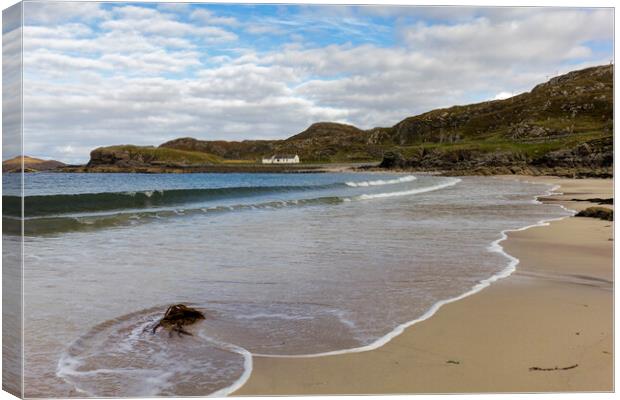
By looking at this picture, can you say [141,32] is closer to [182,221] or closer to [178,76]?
[178,76]

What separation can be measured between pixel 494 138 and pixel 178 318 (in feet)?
114

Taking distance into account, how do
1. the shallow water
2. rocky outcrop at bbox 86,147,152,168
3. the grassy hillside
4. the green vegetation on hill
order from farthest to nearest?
the green vegetation on hill
the grassy hillside
rocky outcrop at bbox 86,147,152,168
the shallow water

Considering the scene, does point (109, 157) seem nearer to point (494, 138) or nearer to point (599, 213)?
point (599, 213)

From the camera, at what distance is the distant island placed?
9.73m

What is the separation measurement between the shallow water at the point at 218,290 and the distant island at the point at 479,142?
79.8 inches

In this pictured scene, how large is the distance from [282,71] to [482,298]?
11.0ft

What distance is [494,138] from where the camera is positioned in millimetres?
36781

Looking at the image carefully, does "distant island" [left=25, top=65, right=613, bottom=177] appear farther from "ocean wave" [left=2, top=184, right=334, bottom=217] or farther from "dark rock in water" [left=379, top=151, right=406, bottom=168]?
"ocean wave" [left=2, top=184, right=334, bottom=217]

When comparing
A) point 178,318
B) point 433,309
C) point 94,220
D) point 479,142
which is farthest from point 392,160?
point 178,318

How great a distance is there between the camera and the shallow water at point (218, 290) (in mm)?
4289

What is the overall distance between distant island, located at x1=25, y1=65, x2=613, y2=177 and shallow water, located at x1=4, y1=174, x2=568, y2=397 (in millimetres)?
2027

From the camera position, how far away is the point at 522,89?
25.0 feet

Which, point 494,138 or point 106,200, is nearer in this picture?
point 106,200

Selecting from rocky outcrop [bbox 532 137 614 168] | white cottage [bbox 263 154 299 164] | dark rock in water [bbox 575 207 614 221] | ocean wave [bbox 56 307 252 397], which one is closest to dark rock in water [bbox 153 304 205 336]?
ocean wave [bbox 56 307 252 397]
